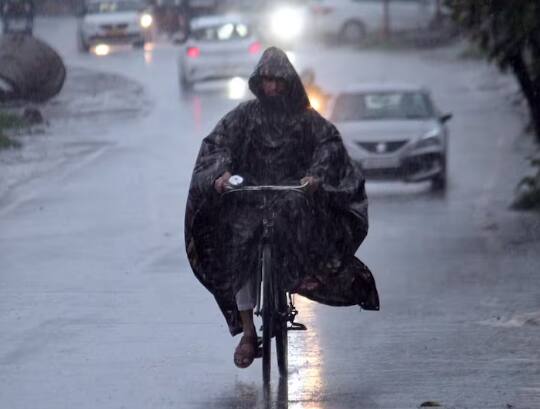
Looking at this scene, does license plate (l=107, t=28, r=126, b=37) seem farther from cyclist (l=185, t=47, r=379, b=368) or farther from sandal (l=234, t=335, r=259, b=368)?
sandal (l=234, t=335, r=259, b=368)

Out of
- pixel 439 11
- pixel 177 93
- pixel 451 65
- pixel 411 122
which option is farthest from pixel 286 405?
pixel 439 11

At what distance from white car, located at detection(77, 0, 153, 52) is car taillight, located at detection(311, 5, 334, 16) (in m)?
5.65

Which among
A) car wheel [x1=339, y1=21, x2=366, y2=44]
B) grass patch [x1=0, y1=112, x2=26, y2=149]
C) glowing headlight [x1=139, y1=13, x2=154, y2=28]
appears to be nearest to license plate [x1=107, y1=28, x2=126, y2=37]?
glowing headlight [x1=139, y1=13, x2=154, y2=28]

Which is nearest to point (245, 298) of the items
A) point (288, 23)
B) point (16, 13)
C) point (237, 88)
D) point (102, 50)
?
point (237, 88)

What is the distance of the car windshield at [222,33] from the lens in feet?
128

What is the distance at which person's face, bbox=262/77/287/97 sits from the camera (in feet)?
29.9

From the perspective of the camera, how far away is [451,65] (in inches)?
1807

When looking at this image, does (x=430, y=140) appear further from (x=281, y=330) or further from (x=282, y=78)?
(x=281, y=330)

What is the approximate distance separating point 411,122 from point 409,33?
30787 millimetres

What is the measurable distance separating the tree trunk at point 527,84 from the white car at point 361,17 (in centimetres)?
3179

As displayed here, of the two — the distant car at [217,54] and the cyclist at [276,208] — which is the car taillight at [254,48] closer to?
the distant car at [217,54]

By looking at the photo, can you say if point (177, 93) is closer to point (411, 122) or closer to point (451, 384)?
point (411, 122)

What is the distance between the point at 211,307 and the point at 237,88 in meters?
25.9

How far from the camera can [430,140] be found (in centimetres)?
2259
